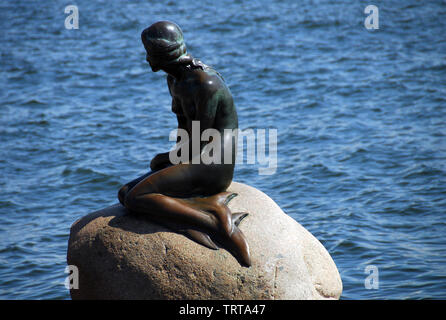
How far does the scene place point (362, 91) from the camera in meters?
13.0

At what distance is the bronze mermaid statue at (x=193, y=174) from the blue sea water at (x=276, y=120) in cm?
216

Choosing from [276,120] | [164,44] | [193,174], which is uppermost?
[164,44]

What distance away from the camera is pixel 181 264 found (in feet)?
17.9

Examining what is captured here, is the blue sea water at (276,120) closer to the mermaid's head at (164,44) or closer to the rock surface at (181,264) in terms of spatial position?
the rock surface at (181,264)

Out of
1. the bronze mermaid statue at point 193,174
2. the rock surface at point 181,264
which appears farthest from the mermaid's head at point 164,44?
the rock surface at point 181,264

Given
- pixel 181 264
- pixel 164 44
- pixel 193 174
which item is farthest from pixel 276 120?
pixel 181 264

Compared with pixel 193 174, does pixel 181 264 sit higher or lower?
lower

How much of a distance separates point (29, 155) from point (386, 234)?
595 cm

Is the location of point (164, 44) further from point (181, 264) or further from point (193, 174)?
point (181, 264)

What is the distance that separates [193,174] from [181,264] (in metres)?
0.74

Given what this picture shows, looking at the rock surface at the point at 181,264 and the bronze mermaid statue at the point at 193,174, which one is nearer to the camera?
the rock surface at the point at 181,264

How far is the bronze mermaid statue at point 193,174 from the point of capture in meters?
5.55

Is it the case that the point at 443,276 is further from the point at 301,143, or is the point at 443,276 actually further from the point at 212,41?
the point at 212,41
